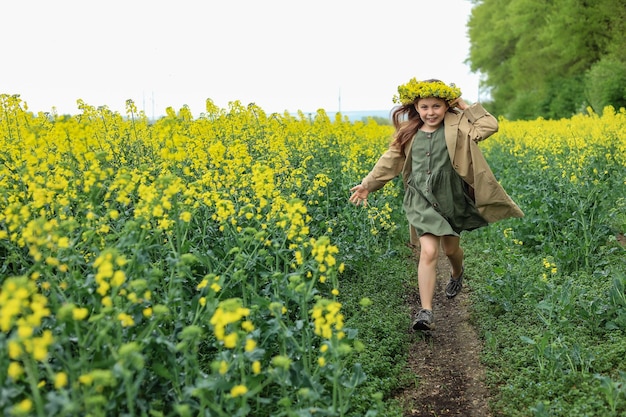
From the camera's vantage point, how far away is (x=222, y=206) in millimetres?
3578

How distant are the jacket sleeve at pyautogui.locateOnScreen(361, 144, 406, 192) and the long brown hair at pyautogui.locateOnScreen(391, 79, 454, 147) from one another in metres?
0.08

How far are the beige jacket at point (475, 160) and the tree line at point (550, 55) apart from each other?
18.2 meters

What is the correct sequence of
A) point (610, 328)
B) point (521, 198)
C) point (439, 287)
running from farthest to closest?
1. point (521, 198)
2. point (439, 287)
3. point (610, 328)

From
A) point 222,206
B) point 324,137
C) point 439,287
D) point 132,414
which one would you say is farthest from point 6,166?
point 324,137

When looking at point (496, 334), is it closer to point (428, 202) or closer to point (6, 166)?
point (428, 202)

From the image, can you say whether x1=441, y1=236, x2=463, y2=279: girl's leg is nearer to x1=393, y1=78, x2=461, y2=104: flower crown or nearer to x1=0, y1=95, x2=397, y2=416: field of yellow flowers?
x1=393, y1=78, x2=461, y2=104: flower crown

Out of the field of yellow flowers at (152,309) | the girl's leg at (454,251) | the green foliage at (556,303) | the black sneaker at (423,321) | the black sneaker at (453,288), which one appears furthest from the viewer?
the black sneaker at (453,288)

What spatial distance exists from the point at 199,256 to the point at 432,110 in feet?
→ 6.71

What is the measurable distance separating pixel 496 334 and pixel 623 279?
932mm

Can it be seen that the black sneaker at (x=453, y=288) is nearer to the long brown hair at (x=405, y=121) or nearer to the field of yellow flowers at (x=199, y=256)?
the field of yellow flowers at (x=199, y=256)

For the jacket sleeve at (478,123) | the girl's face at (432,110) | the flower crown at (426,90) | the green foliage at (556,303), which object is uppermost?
the flower crown at (426,90)

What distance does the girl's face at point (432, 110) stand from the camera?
15.0 feet

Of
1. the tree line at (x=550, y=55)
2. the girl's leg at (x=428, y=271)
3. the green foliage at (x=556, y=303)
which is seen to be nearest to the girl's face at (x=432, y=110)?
the girl's leg at (x=428, y=271)

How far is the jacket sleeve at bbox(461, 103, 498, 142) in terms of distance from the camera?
4445 mm
